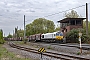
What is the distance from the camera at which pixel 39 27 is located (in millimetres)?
107188

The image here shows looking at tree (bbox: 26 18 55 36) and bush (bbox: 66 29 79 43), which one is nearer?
bush (bbox: 66 29 79 43)

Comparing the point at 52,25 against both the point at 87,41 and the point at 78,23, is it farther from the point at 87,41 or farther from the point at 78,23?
the point at 87,41

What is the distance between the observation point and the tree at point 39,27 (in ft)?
350

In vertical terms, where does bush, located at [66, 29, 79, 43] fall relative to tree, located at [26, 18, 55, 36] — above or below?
below

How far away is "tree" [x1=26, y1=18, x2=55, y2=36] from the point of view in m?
107

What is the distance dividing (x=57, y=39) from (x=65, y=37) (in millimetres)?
2634

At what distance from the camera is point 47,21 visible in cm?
11825

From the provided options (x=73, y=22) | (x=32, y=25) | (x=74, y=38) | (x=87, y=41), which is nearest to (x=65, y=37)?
Answer: (x=74, y=38)

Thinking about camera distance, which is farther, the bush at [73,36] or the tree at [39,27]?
the tree at [39,27]

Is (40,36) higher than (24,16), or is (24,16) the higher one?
(24,16)

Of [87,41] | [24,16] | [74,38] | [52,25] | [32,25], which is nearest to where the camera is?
[87,41]

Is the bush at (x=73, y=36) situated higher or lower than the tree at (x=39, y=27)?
lower

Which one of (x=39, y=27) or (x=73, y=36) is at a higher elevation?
(x=39, y=27)

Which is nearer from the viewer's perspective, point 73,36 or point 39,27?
point 73,36
